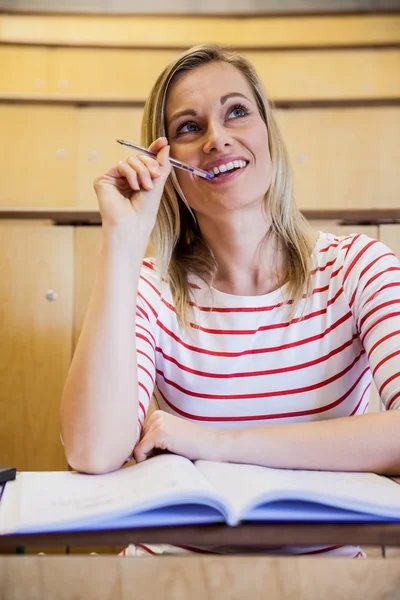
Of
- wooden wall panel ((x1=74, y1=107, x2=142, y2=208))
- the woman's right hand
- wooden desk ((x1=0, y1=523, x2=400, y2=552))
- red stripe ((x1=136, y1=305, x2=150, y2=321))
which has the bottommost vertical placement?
wooden desk ((x1=0, y1=523, x2=400, y2=552))

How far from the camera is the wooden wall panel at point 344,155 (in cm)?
183

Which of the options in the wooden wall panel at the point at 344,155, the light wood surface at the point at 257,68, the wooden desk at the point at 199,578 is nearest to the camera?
the wooden desk at the point at 199,578

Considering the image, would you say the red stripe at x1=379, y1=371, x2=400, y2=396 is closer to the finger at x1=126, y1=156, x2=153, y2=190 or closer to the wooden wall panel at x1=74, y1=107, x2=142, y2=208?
the finger at x1=126, y1=156, x2=153, y2=190

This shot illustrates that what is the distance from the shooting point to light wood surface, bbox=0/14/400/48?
3021 mm

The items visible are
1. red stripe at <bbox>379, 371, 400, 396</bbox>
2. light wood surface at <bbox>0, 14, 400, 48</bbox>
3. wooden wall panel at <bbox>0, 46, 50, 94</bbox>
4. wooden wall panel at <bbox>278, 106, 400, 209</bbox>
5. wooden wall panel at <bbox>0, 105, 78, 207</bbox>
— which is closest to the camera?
red stripe at <bbox>379, 371, 400, 396</bbox>

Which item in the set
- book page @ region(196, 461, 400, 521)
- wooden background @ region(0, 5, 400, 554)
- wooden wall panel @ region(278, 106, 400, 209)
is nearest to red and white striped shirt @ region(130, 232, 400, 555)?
book page @ region(196, 461, 400, 521)

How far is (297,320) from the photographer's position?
918 millimetres

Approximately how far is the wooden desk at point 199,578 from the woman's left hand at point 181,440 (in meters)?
0.28

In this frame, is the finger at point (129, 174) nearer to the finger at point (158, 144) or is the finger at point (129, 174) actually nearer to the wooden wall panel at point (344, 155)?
the finger at point (158, 144)

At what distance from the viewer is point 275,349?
90 centimetres

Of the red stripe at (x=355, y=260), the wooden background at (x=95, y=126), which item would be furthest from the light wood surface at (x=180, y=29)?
the red stripe at (x=355, y=260)

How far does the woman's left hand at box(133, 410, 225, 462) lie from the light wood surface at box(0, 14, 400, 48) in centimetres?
267

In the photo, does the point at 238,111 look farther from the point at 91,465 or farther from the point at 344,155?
the point at 344,155

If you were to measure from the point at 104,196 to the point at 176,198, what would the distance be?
0.81 feet
